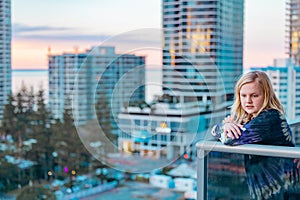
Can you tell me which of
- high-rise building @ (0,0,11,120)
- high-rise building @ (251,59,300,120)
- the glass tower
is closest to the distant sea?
high-rise building @ (0,0,11,120)

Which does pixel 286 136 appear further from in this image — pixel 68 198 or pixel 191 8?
pixel 68 198

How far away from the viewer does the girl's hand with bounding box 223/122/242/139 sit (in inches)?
42.5

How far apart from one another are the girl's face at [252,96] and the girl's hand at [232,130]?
60 mm

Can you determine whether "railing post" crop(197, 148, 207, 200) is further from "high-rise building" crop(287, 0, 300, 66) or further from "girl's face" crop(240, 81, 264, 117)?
"high-rise building" crop(287, 0, 300, 66)

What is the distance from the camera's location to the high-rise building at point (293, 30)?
4.48m

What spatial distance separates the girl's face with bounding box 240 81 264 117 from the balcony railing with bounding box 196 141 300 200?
0.09 metres

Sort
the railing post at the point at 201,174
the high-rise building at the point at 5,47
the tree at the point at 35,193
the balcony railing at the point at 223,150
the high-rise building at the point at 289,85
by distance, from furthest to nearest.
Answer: the tree at the point at 35,193
the high-rise building at the point at 5,47
the high-rise building at the point at 289,85
the railing post at the point at 201,174
the balcony railing at the point at 223,150

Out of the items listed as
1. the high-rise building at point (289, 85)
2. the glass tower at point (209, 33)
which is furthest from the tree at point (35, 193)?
the high-rise building at point (289, 85)

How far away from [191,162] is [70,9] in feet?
9.60

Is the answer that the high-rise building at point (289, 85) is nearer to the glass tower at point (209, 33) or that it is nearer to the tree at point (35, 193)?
the glass tower at point (209, 33)

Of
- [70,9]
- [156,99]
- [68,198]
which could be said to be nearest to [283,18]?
[156,99]

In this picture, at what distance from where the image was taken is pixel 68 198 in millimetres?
7805

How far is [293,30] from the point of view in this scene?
4.63 m

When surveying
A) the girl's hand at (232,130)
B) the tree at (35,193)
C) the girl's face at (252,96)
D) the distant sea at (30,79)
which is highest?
the distant sea at (30,79)
